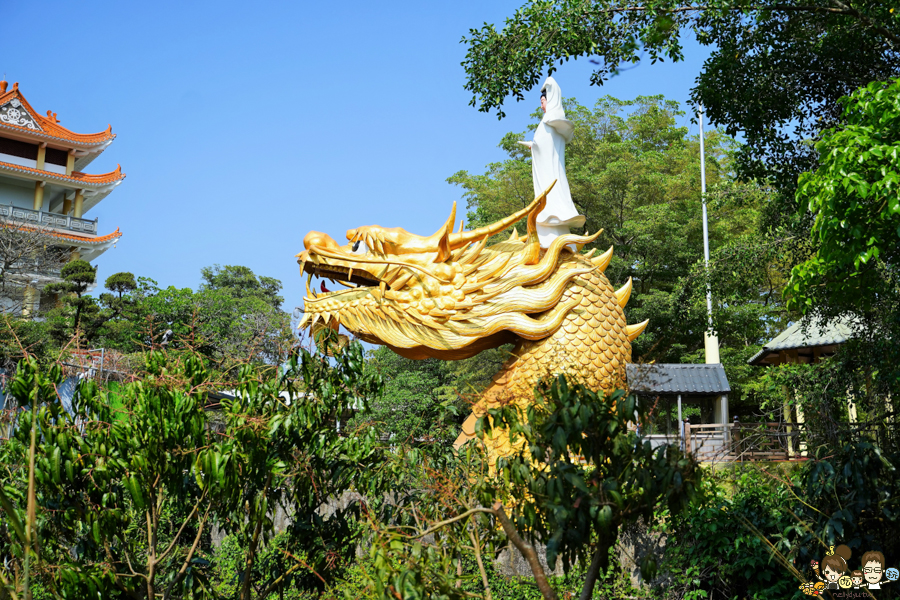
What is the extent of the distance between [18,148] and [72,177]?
1.71 meters

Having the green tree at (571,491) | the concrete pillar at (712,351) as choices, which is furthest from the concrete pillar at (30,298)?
the green tree at (571,491)

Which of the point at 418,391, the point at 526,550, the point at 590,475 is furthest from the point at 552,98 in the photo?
the point at 418,391

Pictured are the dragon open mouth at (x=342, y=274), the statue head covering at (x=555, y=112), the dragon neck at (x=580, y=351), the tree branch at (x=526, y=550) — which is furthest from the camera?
the statue head covering at (x=555, y=112)

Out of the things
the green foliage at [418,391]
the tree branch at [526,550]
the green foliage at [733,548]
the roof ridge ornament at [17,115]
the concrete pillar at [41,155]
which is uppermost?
the roof ridge ornament at [17,115]

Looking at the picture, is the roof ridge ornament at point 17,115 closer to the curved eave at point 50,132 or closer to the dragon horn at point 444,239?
the curved eave at point 50,132

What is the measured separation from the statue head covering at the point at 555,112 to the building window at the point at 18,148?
811 inches

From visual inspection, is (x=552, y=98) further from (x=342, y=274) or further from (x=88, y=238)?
(x=88, y=238)

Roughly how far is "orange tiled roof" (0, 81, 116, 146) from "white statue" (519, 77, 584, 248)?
19.7m

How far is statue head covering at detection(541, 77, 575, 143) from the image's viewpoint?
698 cm

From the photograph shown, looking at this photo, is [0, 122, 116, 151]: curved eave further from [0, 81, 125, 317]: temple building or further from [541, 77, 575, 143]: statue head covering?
[541, 77, 575, 143]: statue head covering

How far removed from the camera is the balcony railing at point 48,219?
2116 cm

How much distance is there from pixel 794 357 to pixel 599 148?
6281 millimetres

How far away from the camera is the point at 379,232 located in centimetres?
658

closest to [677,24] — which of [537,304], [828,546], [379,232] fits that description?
[537,304]
